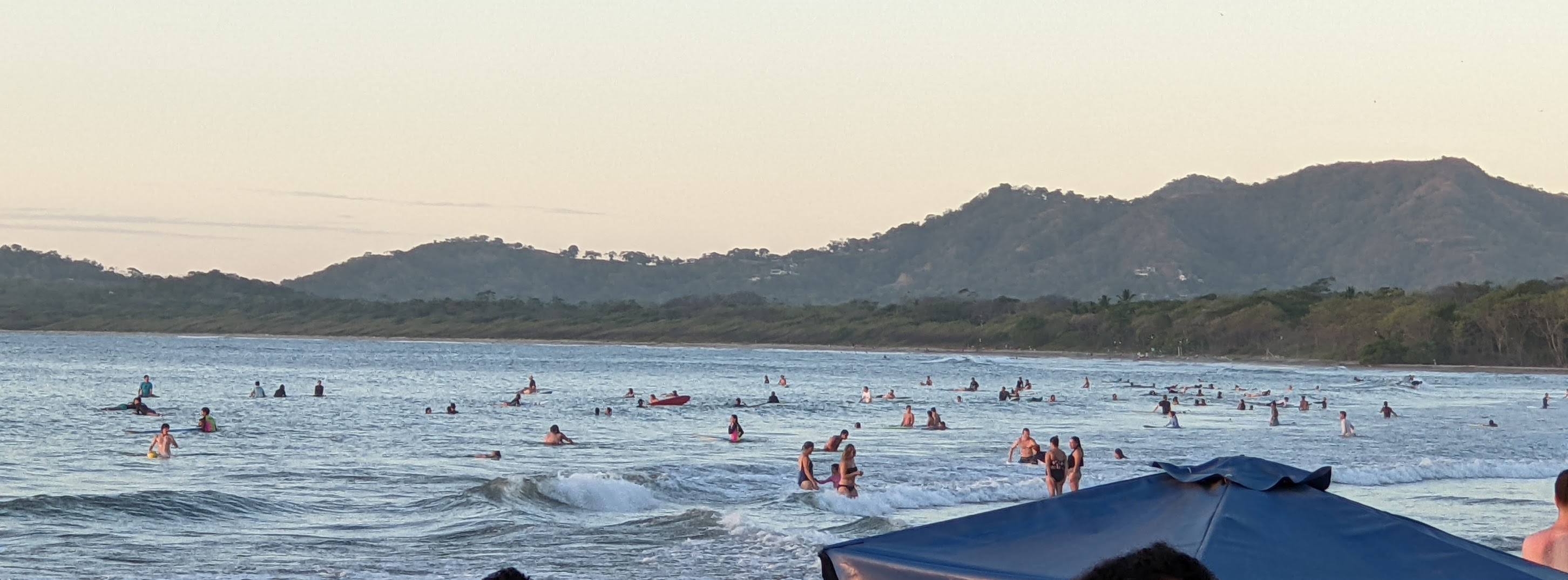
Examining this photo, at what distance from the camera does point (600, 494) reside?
79.0 feet

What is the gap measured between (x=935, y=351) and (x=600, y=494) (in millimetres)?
139606

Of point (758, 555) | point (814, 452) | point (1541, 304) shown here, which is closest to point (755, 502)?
point (758, 555)

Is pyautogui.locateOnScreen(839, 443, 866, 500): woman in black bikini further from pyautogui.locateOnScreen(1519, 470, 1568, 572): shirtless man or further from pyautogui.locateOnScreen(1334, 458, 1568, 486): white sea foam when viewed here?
pyautogui.locateOnScreen(1519, 470, 1568, 572): shirtless man

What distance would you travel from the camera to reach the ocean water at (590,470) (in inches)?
697

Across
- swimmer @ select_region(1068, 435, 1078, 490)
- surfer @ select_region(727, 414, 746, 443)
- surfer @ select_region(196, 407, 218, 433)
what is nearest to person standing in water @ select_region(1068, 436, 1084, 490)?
swimmer @ select_region(1068, 435, 1078, 490)

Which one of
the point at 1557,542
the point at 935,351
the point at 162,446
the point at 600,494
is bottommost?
the point at 600,494

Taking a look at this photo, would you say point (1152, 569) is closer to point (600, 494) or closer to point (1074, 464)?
point (1074, 464)

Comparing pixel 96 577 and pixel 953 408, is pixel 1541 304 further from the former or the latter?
pixel 96 577

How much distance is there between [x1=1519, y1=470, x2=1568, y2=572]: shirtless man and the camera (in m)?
8.06

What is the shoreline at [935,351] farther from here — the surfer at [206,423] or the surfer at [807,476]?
the surfer at [807,476]

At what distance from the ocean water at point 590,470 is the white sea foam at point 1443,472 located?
3.2 inches

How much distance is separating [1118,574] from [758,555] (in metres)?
14.4

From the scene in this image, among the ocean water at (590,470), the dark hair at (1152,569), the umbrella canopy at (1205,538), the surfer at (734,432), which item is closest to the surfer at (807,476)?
the ocean water at (590,470)

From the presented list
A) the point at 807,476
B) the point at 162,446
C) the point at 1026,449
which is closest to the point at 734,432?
the point at 1026,449
